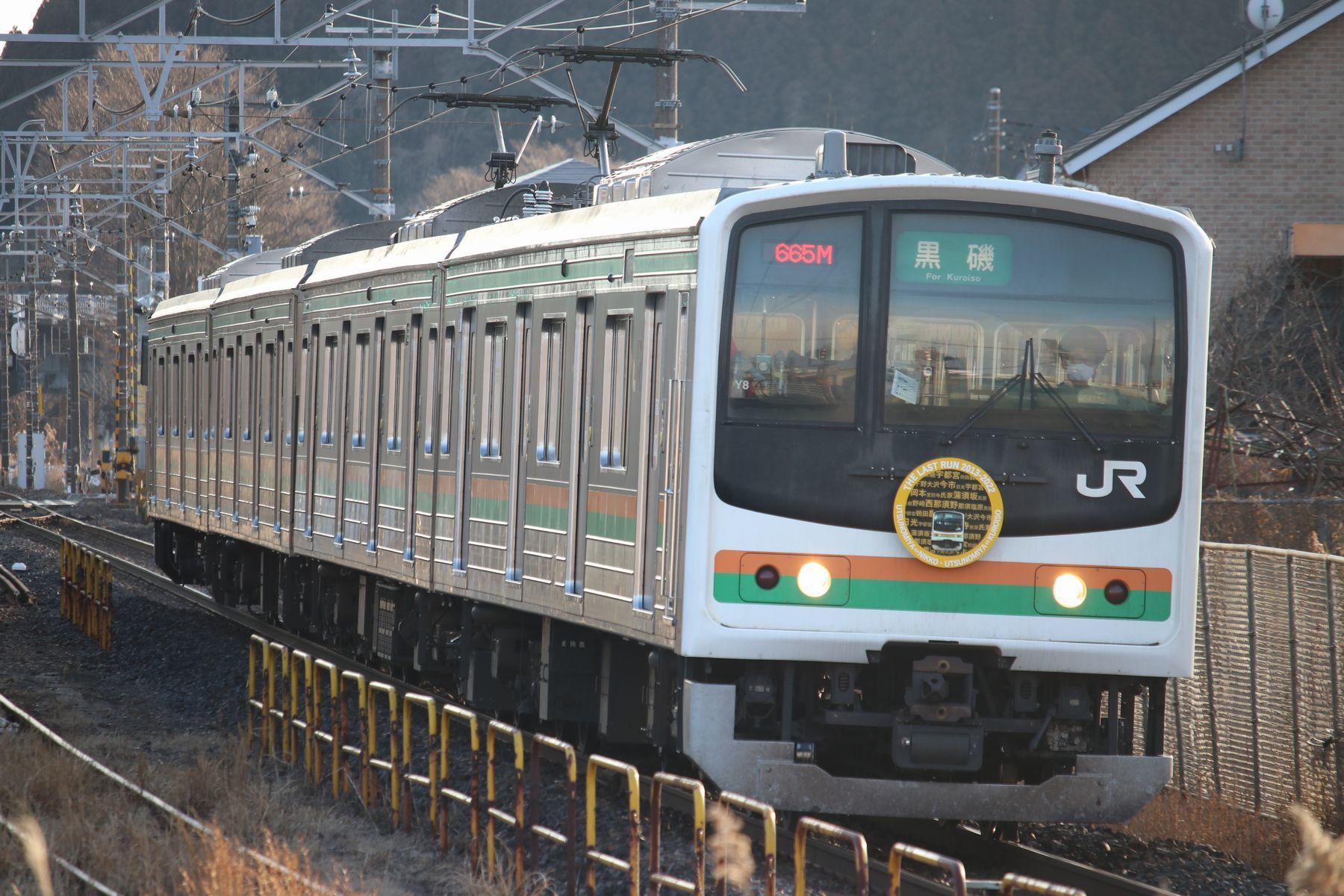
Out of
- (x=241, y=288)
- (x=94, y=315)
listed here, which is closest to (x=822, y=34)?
(x=94, y=315)

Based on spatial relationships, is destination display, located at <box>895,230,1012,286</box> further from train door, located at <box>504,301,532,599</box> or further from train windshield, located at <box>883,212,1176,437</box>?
train door, located at <box>504,301,532,599</box>

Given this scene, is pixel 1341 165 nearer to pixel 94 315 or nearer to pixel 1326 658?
pixel 1326 658

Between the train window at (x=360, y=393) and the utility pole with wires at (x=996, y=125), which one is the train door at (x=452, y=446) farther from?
the utility pole with wires at (x=996, y=125)

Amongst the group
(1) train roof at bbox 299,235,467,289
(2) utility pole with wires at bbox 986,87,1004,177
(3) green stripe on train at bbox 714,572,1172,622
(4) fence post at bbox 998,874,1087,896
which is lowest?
(4) fence post at bbox 998,874,1087,896

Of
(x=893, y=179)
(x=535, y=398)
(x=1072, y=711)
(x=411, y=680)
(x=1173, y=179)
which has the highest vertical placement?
(x=1173, y=179)

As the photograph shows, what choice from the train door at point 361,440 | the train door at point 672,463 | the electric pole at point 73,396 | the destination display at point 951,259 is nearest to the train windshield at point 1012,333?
the destination display at point 951,259

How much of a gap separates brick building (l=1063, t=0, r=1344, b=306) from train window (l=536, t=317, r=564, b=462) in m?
16.2

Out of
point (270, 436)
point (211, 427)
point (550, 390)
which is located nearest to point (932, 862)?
point (550, 390)

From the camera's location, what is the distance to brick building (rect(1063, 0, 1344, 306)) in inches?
1004

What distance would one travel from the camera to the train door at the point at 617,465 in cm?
909

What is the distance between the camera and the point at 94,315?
66.0 meters

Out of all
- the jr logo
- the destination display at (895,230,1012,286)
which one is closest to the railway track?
the jr logo

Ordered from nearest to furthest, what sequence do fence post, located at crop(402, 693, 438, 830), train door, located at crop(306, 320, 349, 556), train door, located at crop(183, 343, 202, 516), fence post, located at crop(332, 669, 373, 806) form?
1. fence post, located at crop(402, 693, 438, 830)
2. fence post, located at crop(332, 669, 373, 806)
3. train door, located at crop(306, 320, 349, 556)
4. train door, located at crop(183, 343, 202, 516)

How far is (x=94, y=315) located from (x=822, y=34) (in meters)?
38.5
